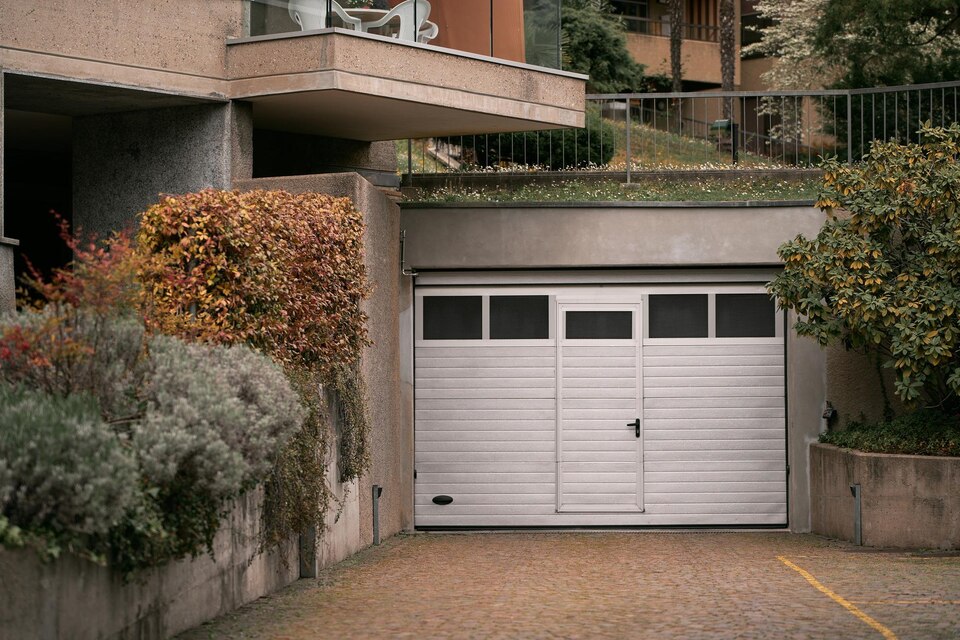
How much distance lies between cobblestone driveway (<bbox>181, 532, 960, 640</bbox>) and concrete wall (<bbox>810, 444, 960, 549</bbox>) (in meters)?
0.47

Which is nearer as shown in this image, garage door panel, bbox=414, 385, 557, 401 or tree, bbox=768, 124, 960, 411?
tree, bbox=768, 124, 960, 411

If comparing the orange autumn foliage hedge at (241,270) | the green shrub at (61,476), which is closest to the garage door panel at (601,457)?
the orange autumn foliage hedge at (241,270)

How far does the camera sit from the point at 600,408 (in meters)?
16.7

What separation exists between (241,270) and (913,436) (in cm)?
804

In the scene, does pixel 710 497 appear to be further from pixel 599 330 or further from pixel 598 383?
pixel 599 330

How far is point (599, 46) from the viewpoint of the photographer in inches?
1458

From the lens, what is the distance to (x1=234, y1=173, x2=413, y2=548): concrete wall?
13.8 metres

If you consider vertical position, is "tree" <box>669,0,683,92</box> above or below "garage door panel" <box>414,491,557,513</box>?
above

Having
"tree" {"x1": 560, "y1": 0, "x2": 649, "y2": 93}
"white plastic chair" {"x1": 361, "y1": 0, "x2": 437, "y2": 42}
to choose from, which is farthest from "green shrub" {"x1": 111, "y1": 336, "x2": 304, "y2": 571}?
"tree" {"x1": 560, "y1": 0, "x2": 649, "y2": 93}

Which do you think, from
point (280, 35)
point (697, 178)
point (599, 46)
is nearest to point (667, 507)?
point (697, 178)

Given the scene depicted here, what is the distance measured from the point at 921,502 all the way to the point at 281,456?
24.1 feet

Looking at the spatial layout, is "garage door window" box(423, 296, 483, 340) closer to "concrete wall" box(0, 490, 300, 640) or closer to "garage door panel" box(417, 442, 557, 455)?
"garage door panel" box(417, 442, 557, 455)

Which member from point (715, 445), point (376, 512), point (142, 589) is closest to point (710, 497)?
point (715, 445)

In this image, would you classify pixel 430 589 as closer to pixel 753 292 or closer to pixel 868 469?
pixel 868 469
